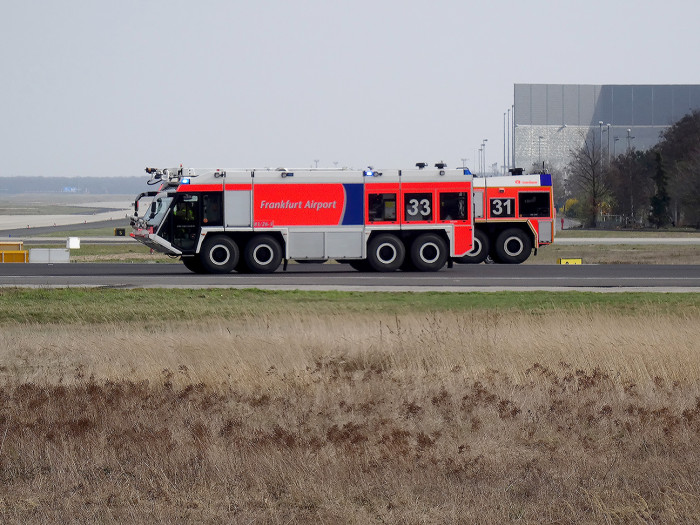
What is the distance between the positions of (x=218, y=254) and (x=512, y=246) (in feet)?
35.5

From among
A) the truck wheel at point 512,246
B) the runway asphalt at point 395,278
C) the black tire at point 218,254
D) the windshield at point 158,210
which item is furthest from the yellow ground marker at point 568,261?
the windshield at point 158,210

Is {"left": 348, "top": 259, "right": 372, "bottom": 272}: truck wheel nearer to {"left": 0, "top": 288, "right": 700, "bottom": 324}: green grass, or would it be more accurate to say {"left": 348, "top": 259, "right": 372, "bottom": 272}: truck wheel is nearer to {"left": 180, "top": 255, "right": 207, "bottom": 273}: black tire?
{"left": 180, "top": 255, "right": 207, "bottom": 273}: black tire

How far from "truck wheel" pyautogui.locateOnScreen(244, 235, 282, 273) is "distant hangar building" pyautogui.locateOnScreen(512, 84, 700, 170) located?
10671 centimetres

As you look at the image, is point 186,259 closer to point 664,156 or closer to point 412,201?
point 412,201

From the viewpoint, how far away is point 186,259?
31422 millimetres

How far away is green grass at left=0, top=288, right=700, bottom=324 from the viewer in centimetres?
2023

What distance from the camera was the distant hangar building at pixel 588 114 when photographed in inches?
5271

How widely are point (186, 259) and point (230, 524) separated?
25806 millimetres

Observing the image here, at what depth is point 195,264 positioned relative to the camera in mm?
30875

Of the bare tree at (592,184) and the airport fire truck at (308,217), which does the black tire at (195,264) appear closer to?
the airport fire truck at (308,217)

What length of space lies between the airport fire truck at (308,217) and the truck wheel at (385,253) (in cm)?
3

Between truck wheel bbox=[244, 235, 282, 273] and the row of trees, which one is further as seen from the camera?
the row of trees

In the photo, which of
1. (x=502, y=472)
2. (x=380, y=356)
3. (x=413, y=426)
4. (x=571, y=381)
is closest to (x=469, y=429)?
(x=413, y=426)

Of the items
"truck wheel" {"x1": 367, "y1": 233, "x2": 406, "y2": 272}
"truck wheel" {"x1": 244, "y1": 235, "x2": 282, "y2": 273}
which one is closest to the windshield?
"truck wheel" {"x1": 244, "y1": 235, "x2": 282, "y2": 273}
